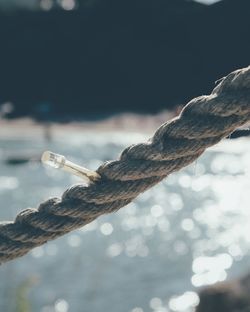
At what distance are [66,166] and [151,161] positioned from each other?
216 mm

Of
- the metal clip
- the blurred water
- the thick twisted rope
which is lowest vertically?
the thick twisted rope

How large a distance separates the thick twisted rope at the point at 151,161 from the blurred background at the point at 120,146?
647 mm

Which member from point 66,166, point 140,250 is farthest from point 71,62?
point 66,166

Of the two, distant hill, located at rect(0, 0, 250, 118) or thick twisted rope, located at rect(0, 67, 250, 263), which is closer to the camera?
thick twisted rope, located at rect(0, 67, 250, 263)

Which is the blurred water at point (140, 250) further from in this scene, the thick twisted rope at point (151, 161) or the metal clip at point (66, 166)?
the metal clip at point (66, 166)

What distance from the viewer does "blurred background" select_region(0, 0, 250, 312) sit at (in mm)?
5418

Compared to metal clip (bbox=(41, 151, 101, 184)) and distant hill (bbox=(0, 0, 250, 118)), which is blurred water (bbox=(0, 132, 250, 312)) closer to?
metal clip (bbox=(41, 151, 101, 184))

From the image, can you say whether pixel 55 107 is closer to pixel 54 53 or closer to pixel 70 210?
pixel 54 53

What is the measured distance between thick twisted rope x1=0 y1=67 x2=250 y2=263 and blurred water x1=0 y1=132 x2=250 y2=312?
3595 mm

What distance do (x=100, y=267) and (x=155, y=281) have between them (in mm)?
1539

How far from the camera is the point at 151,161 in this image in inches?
Answer: 73.9

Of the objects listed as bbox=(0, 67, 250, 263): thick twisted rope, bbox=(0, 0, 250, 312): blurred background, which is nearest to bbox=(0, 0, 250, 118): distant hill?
bbox=(0, 0, 250, 312): blurred background

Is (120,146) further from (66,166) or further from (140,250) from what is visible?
(66,166)

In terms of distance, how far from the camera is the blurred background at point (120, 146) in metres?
5.42
